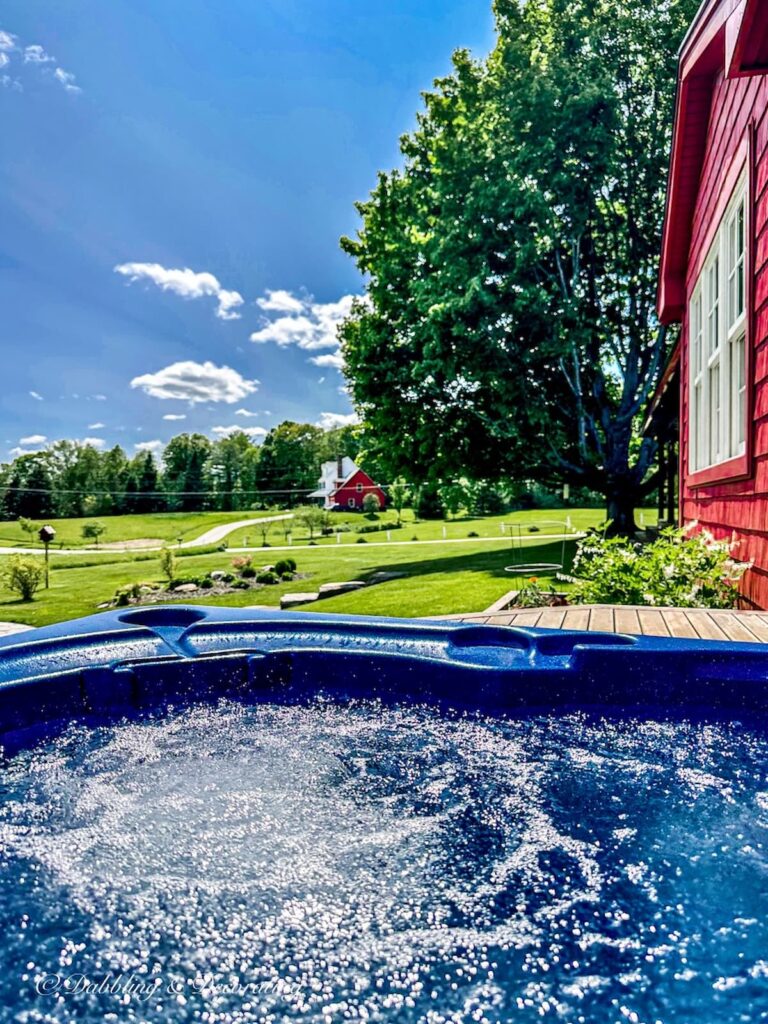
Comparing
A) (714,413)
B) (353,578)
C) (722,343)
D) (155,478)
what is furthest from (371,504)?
(722,343)

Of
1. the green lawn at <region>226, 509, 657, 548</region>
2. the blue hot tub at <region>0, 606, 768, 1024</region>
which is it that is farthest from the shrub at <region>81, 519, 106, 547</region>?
the blue hot tub at <region>0, 606, 768, 1024</region>

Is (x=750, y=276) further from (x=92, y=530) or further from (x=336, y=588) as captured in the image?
(x=92, y=530)

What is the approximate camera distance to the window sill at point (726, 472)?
3516mm

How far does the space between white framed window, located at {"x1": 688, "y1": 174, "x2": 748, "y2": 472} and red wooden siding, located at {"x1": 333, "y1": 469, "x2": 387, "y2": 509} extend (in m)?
21.5

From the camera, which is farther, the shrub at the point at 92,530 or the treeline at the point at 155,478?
the shrub at the point at 92,530

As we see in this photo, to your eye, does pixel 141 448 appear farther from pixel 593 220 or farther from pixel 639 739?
pixel 639 739

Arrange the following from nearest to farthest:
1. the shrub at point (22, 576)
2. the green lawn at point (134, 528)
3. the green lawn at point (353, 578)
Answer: the green lawn at point (353, 578)
the shrub at point (22, 576)
the green lawn at point (134, 528)

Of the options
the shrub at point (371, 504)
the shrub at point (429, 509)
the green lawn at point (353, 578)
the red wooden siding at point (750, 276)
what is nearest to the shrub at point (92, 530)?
the green lawn at point (353, 578)

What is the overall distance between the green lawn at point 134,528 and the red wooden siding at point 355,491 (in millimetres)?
8356

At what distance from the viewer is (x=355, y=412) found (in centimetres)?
1207

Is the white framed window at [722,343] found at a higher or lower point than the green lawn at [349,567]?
higher

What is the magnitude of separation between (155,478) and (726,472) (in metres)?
15.0

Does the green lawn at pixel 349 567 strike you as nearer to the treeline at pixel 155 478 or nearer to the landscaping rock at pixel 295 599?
the landscaping rock at pixel 295 599

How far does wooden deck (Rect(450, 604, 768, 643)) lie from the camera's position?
2.81m
